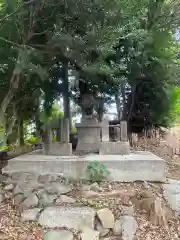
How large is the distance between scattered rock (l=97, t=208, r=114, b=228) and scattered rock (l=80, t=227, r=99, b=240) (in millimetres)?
188

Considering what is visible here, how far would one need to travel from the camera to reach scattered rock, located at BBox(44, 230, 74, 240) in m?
3.72

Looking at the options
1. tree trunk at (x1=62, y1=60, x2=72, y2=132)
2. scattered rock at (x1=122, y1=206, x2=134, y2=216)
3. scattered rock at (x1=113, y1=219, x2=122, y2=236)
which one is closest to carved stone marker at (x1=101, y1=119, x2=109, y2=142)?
tree trunk at (x1=62, y1=60, x2=72, y2=132)

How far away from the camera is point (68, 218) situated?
158 inches

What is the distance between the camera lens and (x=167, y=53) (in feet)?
25.8

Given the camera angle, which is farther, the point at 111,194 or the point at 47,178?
the point at 47,178

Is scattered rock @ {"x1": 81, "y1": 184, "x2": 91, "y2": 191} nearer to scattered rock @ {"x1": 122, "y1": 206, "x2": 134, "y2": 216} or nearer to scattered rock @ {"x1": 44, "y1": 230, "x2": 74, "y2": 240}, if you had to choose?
scattered rock @ {"x1": 122, "y1": 206, "x2": 134, "y2": 216}

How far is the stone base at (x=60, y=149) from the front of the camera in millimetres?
5738

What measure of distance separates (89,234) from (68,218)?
0.38 m

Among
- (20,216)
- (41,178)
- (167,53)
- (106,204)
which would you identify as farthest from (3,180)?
(167,53)

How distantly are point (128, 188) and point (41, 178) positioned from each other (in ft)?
4.93

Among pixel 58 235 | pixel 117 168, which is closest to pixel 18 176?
pixel 58 235

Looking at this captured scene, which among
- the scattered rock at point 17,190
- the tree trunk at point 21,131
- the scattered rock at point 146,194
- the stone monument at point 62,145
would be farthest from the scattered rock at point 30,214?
the tree trunk at point 21,131

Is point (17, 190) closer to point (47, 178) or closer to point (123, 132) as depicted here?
point (47, 178)

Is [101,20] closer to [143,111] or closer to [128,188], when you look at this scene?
[128,188]
